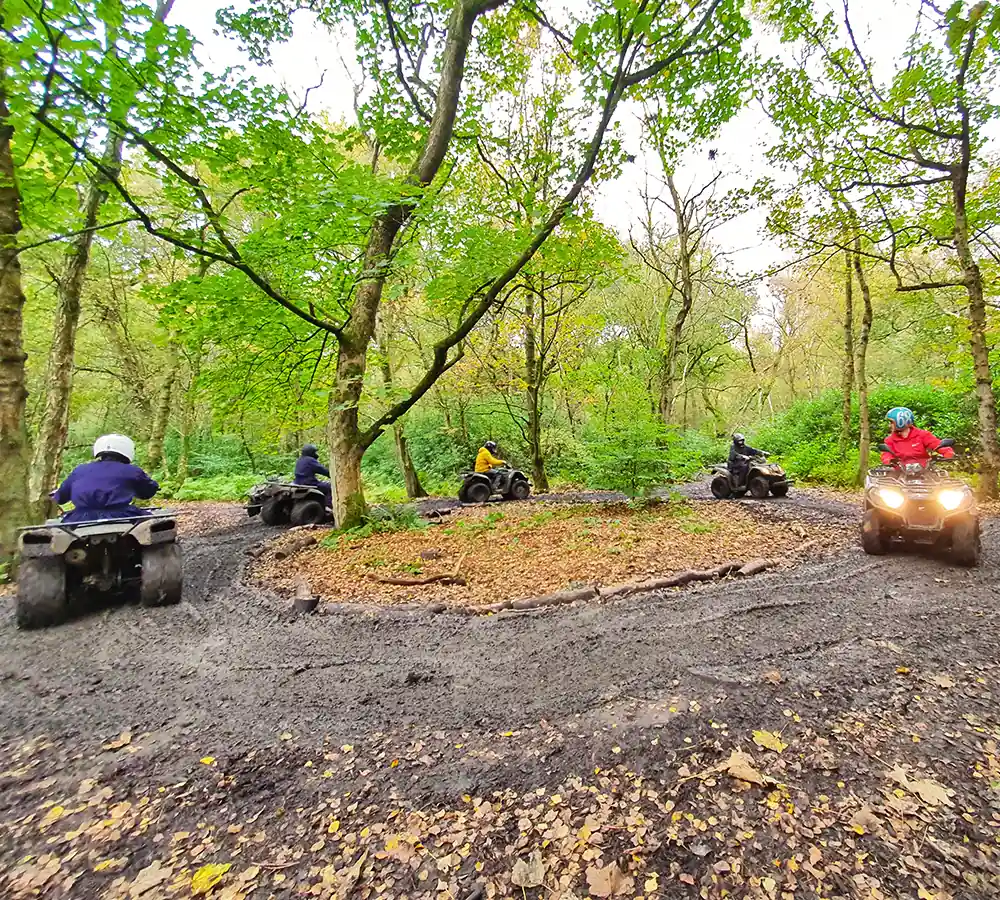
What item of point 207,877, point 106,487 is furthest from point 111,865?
point 106,487

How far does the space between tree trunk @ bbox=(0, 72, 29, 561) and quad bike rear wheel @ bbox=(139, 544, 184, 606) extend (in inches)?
111

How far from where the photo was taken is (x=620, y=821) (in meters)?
1.85

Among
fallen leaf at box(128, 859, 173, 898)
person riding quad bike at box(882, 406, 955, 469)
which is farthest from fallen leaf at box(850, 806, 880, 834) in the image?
person riding quad bike at box(882, 406, 955, 469)

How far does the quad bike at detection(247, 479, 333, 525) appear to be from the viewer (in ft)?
30.8

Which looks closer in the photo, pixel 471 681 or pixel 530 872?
pixel 530 872

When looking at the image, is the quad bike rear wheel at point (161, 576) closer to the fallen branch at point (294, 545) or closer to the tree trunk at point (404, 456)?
the fallen branch at point (294, 545)

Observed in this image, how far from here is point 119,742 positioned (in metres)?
2.47

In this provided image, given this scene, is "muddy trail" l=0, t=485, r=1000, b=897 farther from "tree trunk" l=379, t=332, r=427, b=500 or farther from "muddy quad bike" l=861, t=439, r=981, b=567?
"tree trunk" l=379, t=332, r=427, b=500

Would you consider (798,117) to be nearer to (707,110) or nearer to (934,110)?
(934,110)

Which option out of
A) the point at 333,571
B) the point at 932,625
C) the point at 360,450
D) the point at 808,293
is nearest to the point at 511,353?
the point at 360,450

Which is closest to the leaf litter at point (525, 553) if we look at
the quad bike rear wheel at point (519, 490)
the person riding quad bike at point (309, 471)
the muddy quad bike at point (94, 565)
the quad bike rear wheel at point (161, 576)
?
the quad bike rear wheel at point (161, 576)

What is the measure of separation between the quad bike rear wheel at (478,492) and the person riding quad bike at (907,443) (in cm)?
788

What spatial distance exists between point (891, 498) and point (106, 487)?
814 cm

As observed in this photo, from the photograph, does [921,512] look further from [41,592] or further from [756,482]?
[41,592]
